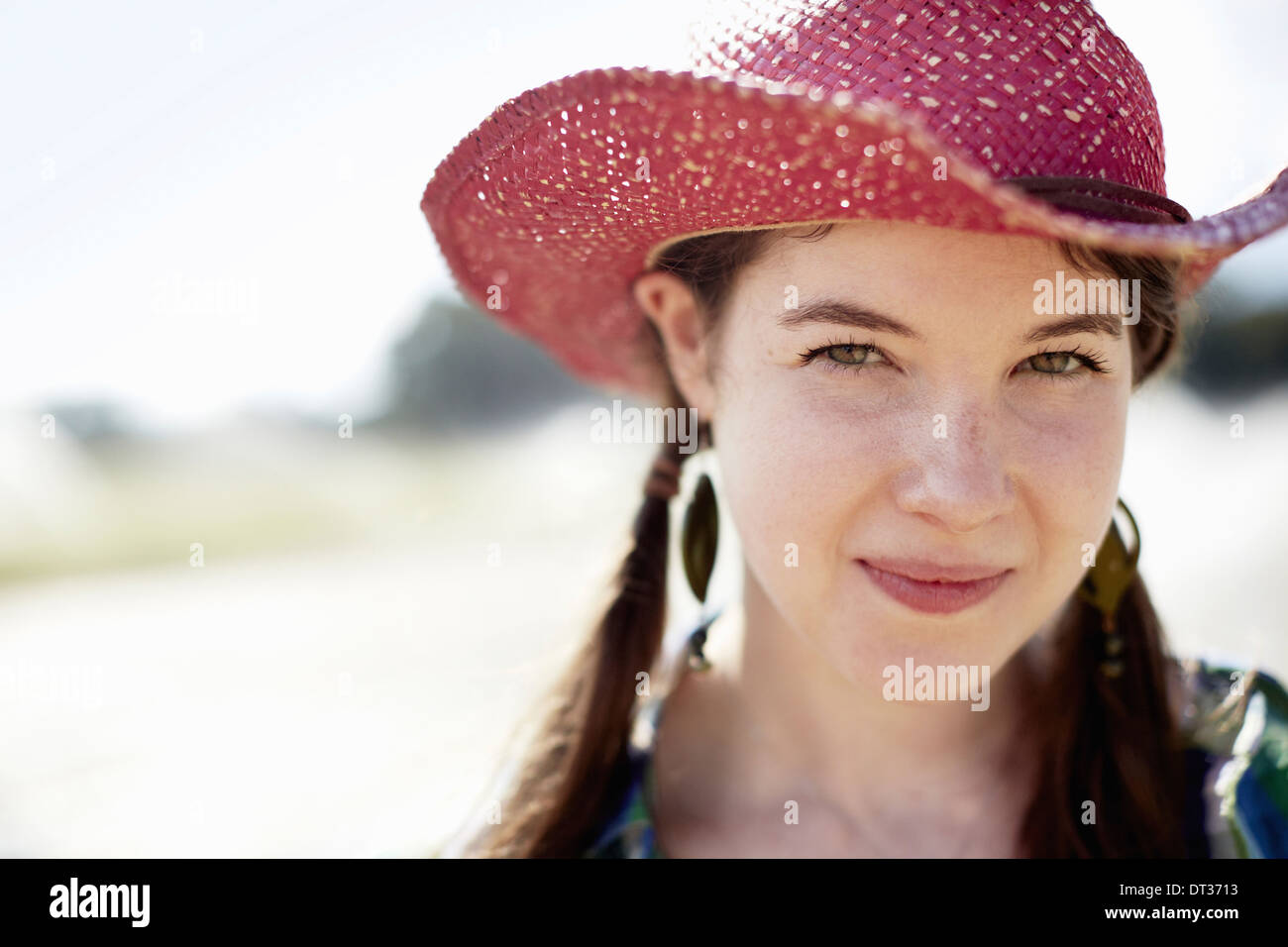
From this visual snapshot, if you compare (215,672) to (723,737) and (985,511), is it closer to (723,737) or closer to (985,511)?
(723,737)

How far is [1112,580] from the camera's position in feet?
5.84

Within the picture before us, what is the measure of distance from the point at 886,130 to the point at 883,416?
467 mm

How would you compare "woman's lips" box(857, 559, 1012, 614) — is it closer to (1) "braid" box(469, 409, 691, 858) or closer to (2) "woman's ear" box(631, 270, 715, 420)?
(2) "woman's ear" box(631, 270, 715, 420)

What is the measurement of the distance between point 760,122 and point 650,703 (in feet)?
4.30

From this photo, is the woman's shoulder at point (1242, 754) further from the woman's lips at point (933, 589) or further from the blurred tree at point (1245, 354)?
the blurred tree at point (1245, 354)

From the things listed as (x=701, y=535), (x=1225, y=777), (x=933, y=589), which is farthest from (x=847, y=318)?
(x=1225, y=777)

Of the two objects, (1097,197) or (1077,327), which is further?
(1077,327)

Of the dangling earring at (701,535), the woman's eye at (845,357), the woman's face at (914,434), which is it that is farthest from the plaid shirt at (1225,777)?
the woman's eye at (845,357)

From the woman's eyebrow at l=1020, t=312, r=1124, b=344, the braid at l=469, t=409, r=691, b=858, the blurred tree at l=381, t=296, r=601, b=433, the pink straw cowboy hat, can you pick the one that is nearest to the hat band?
the pink straw cowboy hat

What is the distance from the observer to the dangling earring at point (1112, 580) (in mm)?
1740

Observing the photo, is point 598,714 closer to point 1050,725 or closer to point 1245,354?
point 1050,725

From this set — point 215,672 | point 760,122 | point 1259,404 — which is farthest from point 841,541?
point 1259,404

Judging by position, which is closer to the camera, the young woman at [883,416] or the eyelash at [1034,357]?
the young woman at [883,416]

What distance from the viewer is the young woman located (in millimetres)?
1235
